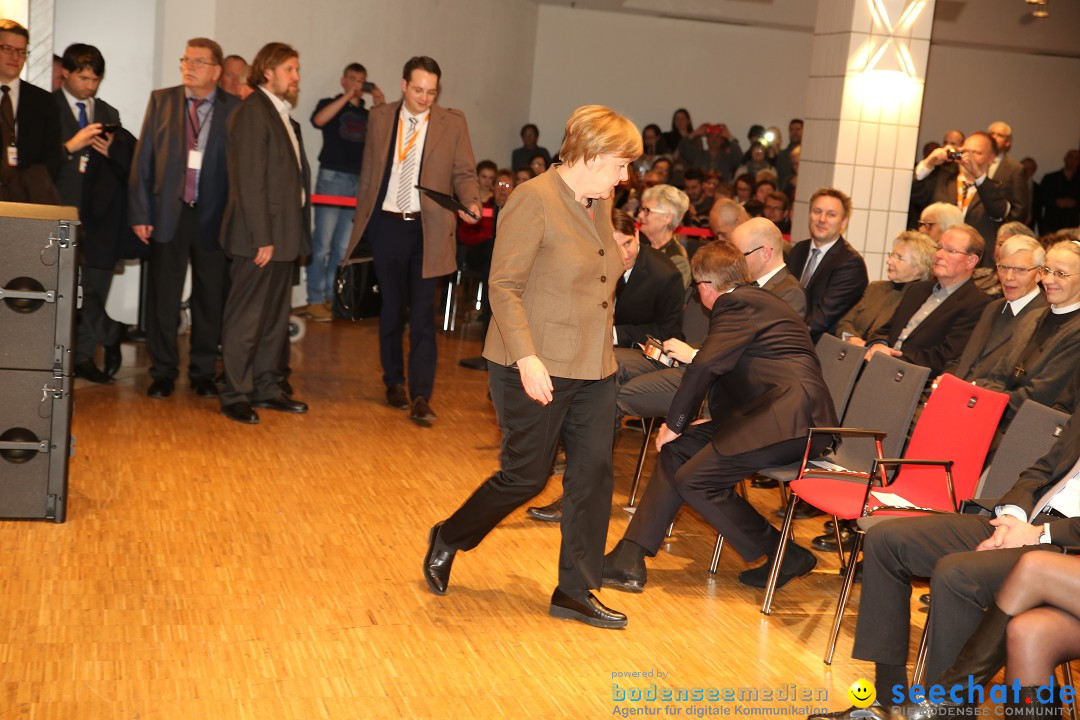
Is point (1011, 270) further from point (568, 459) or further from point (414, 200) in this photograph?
point (414, 200)

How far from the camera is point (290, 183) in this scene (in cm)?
571

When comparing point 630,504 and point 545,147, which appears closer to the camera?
point 630,504

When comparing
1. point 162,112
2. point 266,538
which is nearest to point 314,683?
point 266,538

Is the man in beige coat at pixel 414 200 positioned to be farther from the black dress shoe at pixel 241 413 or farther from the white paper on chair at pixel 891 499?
the white paper on chair at pixel 891 499

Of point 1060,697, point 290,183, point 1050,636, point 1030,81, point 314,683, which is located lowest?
point 314,683

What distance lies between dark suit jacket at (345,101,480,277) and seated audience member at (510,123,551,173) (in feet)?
24.8

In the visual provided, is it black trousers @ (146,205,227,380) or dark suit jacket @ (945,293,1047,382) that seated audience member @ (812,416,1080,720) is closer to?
dark suit jacket @ (945,293,1047,382)

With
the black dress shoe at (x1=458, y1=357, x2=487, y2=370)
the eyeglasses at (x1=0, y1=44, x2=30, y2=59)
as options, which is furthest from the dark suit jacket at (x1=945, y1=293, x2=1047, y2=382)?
the eyeglasses at (x1=0, y1=44, x2=30, y2=59)

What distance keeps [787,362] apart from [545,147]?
11.2 m

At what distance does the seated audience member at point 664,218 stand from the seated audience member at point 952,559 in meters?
2.62

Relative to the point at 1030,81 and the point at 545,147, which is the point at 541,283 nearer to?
the point at 545,147

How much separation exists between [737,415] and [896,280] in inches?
79.7

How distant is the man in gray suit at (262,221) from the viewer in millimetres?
5570

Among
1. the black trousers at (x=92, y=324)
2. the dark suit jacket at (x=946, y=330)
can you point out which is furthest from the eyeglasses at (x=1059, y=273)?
the black trousers at (x=92, y=324)
